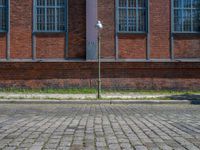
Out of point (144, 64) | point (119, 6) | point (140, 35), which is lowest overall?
point (144, 64)

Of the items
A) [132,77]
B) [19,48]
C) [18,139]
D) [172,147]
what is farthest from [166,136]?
[19,48]

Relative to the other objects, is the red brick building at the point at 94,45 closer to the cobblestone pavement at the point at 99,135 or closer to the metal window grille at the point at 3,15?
the metal window grille at the point at 3,15

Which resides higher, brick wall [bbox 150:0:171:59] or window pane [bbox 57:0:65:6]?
window pane [bbox 57:0:65:6]

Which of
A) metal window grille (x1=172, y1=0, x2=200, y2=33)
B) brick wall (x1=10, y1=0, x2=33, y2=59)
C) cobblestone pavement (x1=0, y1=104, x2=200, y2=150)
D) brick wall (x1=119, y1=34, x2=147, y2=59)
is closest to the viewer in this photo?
cobblestone pavement (x1=0, y1=104, x2=200, y2=150)

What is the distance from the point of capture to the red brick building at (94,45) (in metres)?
23.9

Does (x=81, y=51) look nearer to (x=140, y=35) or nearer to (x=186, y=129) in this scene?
(x=140, y=35)

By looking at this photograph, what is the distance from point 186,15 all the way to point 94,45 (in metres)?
6.58

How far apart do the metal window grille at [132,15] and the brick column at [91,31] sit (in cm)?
182

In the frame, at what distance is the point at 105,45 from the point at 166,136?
57.6 feet

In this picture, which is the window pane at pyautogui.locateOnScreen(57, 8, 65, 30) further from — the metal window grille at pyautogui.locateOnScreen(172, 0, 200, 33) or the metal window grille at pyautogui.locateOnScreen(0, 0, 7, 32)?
the metal window grille at pyautogui.locateOnScreen(172, 0, 200, 33)

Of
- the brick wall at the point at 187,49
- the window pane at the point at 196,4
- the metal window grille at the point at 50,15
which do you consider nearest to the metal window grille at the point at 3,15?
the metal window grille at the point at 50,15

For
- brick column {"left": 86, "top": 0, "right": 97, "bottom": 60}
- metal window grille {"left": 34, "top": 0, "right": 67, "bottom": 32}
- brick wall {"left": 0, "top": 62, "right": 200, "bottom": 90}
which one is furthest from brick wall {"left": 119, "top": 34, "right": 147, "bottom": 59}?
metal window grille {"left": 34, "top": 0, "right": 67, "bottom": 32}

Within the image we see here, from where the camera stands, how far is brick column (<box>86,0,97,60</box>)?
24.1 metres

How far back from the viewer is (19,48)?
24.4 meters
